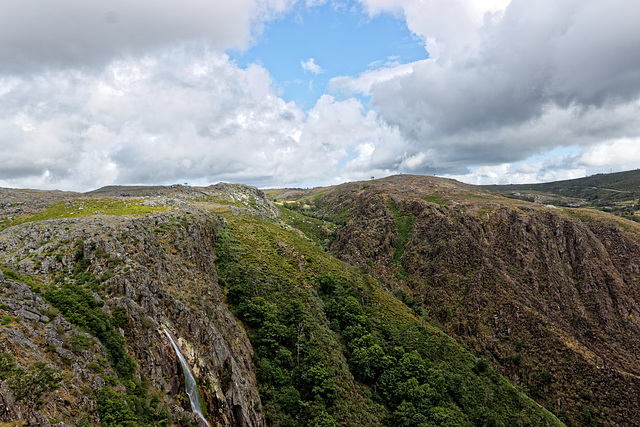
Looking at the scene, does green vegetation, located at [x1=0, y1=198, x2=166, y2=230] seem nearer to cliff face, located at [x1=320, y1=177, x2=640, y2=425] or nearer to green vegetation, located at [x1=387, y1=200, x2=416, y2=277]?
cliff face, located at [x1=320, y1=177, x2=640, y2=425]

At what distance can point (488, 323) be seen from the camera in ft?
382

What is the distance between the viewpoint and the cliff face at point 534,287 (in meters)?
94.4

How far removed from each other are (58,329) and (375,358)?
6792 cm

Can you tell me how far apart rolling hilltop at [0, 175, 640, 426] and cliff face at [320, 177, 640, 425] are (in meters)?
0.70

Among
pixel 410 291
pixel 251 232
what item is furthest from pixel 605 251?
pixel 251 232

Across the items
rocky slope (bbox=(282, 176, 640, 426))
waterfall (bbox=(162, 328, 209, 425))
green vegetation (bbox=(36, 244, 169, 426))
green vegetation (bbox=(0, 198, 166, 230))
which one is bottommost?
rocky slope (bbox=(282, 176, 640, 426))

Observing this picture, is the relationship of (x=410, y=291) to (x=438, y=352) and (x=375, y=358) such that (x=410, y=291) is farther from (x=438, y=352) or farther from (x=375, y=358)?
(x=375, y=358)

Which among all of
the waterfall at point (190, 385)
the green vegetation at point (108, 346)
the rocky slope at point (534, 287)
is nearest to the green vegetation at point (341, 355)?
the waterfall at point (190, 385)

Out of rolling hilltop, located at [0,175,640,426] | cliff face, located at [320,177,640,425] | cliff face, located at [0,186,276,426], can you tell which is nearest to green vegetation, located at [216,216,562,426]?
rolling hilltop, located at [0,175,640,426]

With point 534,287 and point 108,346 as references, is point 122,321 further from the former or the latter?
point 534,287

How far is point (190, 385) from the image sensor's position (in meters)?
35.7

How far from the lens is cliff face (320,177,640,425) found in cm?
9444

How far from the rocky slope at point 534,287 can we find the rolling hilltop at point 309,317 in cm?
64

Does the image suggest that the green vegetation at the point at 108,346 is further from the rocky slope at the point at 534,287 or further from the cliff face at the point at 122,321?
the rocky slope at the point at 534,287
